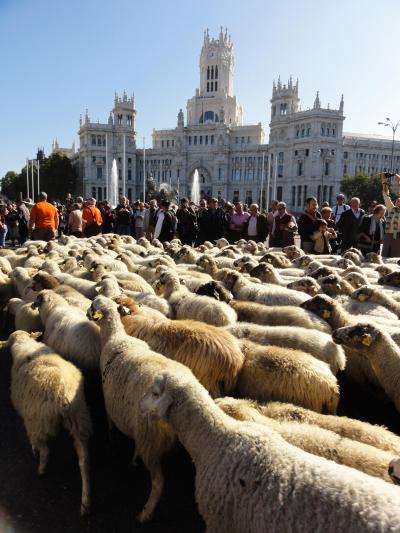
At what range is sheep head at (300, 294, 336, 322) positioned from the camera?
15.7 ft

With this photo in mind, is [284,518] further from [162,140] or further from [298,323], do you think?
[162,140]

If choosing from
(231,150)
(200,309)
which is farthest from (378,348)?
(231,150)

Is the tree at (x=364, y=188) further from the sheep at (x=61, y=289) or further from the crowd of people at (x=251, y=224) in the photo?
the sheep at (x=61, y=289)

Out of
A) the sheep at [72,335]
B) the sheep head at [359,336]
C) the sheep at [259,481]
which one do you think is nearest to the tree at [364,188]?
the sheep head at [359,336]

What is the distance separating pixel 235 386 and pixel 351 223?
7.77 meters

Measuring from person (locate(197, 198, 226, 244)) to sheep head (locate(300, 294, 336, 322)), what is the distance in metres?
7.91

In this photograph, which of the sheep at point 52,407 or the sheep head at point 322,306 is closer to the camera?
the sheep at point 52,407

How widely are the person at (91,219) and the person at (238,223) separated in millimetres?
4404

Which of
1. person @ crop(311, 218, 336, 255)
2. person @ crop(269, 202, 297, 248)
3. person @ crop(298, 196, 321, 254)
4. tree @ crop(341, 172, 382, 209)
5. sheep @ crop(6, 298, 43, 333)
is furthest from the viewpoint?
tree @ crop(341, 172, 382, 209)

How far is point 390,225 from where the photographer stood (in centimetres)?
974

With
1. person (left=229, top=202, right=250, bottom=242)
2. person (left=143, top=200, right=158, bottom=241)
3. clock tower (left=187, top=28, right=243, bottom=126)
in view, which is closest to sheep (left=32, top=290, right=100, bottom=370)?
person (left=229, top=202, right=250, bottom=242)

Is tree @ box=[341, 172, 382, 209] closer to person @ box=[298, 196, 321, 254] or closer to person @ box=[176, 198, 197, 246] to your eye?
person @ box=[176, 198, 197, 246]

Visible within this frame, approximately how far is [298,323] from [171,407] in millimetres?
2347

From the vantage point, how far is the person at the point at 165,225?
11516 mm
